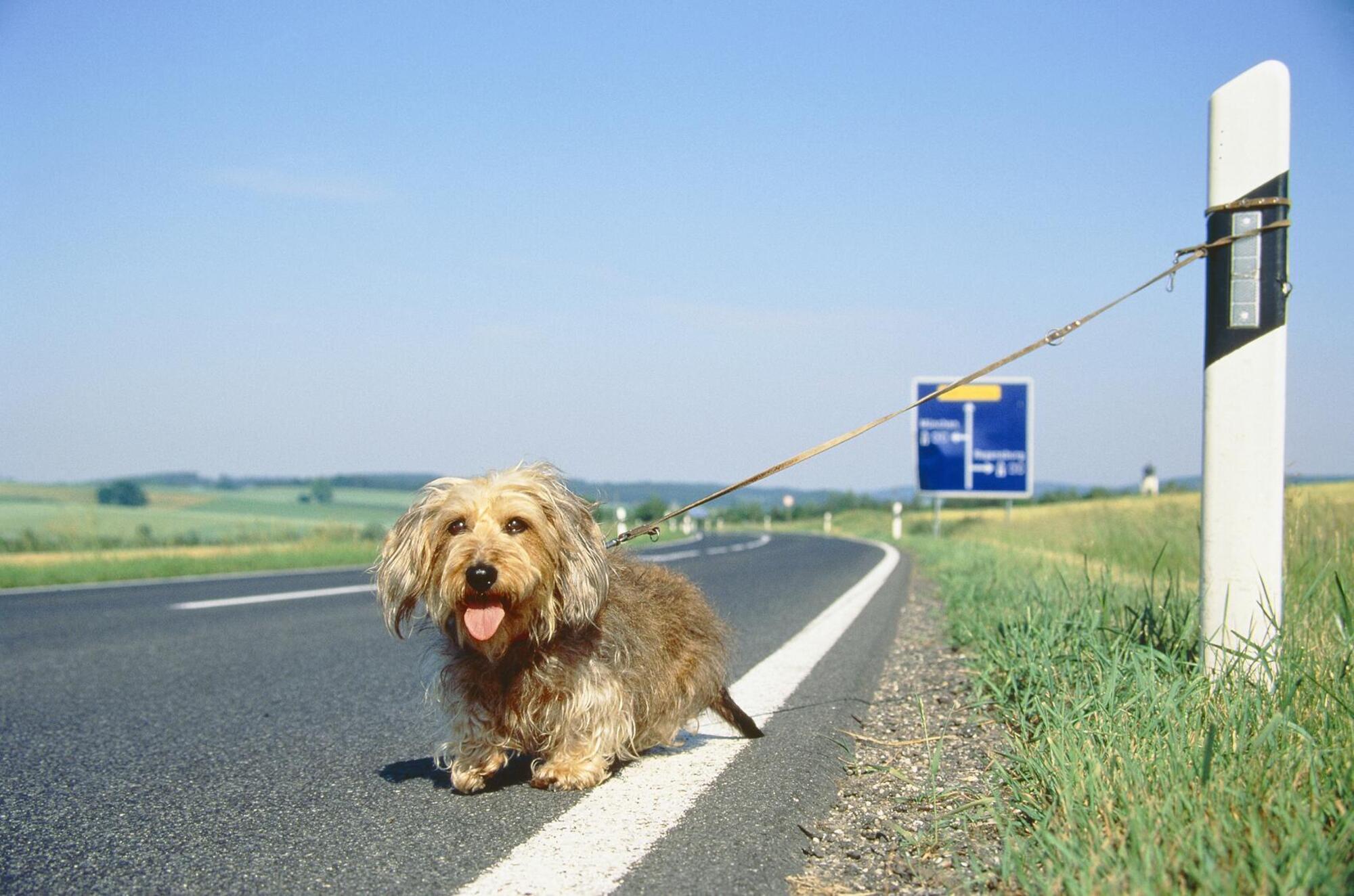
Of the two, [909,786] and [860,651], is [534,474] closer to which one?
[909,786]

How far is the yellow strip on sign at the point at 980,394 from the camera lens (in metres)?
23.0

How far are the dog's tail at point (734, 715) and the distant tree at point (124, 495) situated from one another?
42.8m

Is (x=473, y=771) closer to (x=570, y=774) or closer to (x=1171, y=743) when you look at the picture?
(x=570, y=774)

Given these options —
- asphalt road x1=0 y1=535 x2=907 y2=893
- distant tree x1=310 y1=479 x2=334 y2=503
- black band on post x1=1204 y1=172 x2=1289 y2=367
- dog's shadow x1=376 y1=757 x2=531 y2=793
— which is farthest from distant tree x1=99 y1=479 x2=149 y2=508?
black band on post x1=1204 y1=172 x2=1289 y2=367

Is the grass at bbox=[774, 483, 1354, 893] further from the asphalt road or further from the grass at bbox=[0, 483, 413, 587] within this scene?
the grass at bbox=[0, 483, 413, 587]

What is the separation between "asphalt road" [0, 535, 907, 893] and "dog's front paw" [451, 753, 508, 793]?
4 centimetres

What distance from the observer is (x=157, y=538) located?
24.3m

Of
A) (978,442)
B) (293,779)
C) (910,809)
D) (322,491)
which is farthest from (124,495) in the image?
(910,809)

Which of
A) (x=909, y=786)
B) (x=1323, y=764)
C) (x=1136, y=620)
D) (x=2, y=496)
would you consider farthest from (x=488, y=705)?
(x=2, y=496)

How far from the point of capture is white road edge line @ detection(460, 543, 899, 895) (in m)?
2.58

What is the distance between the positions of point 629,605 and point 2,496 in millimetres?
41824

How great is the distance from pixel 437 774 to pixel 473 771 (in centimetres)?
41

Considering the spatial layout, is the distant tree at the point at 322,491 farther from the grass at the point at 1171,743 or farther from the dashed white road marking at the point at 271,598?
the grass at the point at 1171,743

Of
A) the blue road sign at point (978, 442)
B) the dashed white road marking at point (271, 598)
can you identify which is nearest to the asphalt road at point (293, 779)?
the dashed white road marking at point (271, 598)
